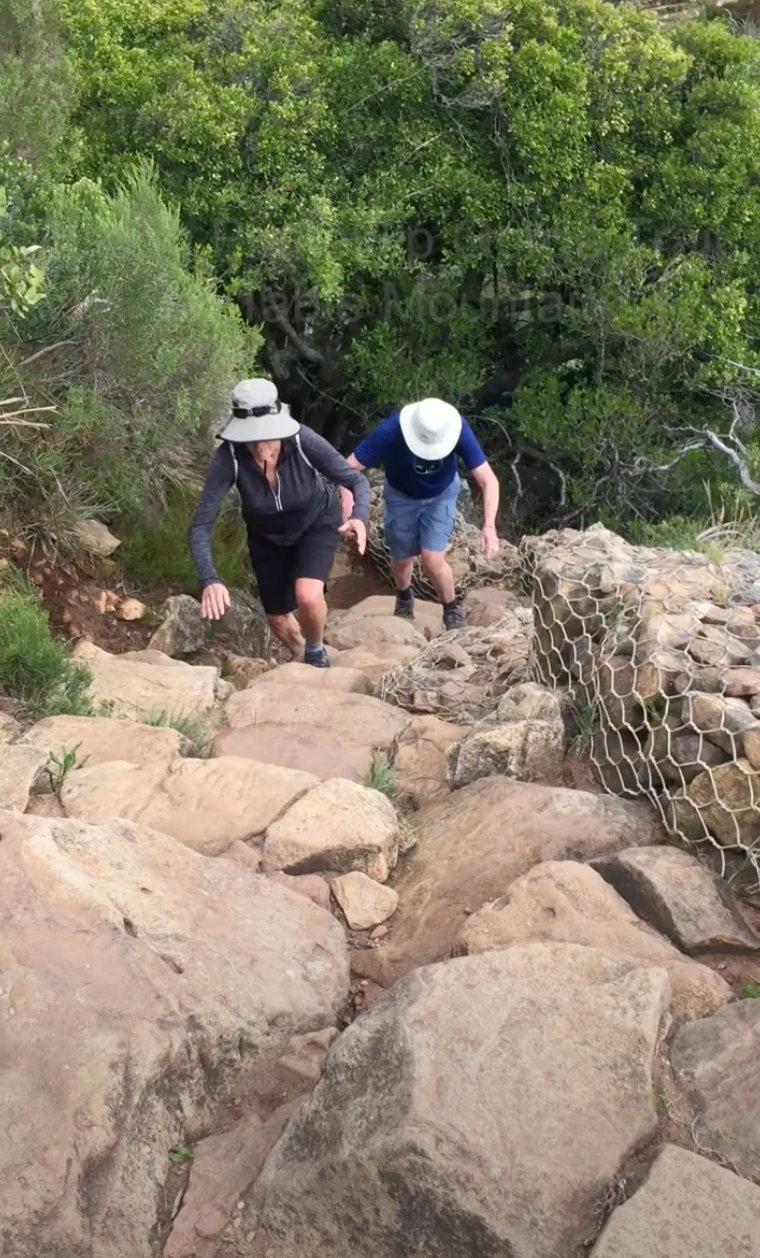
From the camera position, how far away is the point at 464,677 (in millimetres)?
5000

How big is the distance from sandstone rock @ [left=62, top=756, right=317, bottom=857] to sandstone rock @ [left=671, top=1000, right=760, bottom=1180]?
143 centimetres

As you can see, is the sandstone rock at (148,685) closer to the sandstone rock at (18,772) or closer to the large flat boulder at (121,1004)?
the sandstone rock at (18,772)

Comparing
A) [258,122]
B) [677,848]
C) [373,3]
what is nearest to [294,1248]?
[677,848]

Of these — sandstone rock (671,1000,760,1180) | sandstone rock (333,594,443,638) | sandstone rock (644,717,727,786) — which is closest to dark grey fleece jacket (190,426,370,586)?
sandstone rock (333,594,443,638)

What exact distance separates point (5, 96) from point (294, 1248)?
7.10 m

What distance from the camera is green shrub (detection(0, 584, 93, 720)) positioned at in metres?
4.23

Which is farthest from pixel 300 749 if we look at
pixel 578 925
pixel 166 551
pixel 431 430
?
pixel 166 551

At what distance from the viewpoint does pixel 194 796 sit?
3.34 meters

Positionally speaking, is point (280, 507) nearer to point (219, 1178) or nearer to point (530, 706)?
point (530, 706)

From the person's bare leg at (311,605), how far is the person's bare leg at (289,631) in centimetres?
33

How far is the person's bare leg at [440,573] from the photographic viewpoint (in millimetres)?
6363

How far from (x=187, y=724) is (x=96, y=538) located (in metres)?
2.33

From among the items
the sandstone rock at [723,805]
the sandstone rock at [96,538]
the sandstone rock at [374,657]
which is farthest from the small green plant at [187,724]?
the sandstone rock at [96,538]

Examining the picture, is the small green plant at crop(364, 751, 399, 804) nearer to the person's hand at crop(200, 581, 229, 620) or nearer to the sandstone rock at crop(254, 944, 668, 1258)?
the person's hand at crop(200, 581, 229, 620)
